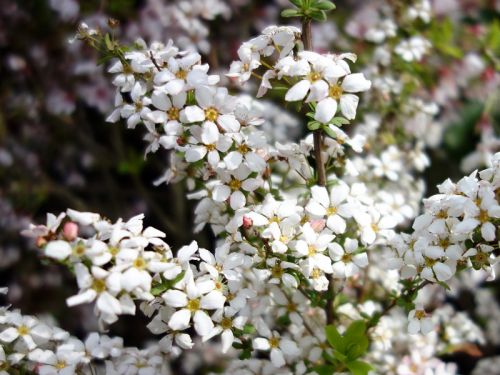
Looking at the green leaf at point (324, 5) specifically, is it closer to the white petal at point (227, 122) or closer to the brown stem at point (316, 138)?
the brown stem at point (316, 138)

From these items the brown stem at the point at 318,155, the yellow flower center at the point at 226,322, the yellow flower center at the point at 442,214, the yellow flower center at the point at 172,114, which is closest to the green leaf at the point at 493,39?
the brown stem at the point at 318,155

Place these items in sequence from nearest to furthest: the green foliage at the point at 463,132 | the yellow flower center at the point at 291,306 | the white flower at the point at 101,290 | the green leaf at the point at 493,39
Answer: the white flower at the point at 101,290, the yellow flower center at the point at 291,306, the green leaf at the point at 493,39, the green foliage at the point at 463,132

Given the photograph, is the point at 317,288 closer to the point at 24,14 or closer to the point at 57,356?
the point at 57,356

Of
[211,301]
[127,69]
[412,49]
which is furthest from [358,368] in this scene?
[412,49]

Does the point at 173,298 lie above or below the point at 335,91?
below

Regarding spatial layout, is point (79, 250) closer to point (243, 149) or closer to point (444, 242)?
point (243, 149)

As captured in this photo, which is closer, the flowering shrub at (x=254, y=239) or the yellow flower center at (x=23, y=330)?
the flowering shrub at (x=254, y=239)
